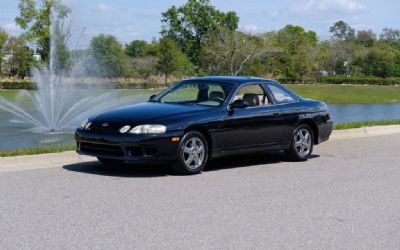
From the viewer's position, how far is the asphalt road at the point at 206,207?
6.07 meters

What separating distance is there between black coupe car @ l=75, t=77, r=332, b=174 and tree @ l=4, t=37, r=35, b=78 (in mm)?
45788

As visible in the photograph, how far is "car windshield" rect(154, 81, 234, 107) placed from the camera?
416 inches

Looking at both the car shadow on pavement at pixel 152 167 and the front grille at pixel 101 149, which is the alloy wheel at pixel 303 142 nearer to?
the car shadow on pavement at pixel 152 167

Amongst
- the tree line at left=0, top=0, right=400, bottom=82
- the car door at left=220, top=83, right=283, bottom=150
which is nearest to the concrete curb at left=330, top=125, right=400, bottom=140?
the car door at left=220, top=83, right=283, bottom=150

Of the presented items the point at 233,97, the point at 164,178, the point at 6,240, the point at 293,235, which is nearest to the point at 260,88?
the point at 233,97

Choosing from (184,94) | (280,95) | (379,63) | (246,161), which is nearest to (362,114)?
(280,95)

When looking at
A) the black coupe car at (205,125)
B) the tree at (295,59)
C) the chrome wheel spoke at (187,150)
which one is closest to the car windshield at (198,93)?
the black coupe car at (205,125)

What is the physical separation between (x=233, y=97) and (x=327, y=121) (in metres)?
2.33

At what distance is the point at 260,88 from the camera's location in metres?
11.3

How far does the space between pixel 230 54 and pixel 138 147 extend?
58.1m

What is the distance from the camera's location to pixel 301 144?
11.5 metres

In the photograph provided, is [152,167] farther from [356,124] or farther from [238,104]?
[356,124]

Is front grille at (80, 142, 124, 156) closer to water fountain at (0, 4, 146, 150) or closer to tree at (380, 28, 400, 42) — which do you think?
water fountain at (0, 4, 146, 150)

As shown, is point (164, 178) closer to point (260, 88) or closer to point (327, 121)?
point (260, 88)
